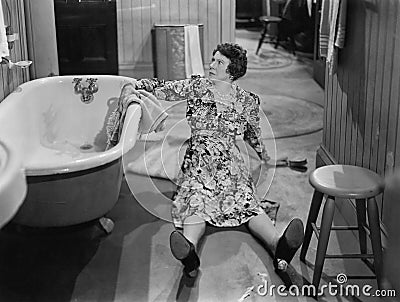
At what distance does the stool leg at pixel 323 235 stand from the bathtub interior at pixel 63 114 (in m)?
0.71

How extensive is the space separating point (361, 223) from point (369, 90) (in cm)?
46

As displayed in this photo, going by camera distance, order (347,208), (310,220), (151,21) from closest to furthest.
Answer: (310,220) < (347,208) < (151,21)

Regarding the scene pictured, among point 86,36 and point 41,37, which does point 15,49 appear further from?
point 86,36

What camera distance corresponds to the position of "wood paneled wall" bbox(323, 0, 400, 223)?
2.06 metres

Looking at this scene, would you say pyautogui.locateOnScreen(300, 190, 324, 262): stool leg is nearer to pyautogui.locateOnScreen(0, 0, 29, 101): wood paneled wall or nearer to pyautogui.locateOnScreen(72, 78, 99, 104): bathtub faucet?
pyautogui.locateOnScreen(72, 78, 99, 104): bathtub faucet

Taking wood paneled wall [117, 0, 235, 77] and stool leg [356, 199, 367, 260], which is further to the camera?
wood paneled wall [117, 0, 235, 77]

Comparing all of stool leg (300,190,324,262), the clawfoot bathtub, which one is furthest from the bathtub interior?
stool leg (300,190,324,262)

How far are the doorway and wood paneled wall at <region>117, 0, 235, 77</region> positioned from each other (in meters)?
0.25

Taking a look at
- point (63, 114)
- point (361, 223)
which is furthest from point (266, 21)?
point (361, 223)

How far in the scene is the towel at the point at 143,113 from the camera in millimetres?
2430

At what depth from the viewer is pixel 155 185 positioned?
265 centimetres

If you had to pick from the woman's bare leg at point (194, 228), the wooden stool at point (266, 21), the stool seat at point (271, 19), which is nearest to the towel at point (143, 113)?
the woman's bare leg at point (194, 228)

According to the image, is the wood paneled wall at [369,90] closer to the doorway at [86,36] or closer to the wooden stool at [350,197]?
the wooden stool at [350,197]

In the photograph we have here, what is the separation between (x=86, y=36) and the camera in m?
3.38
